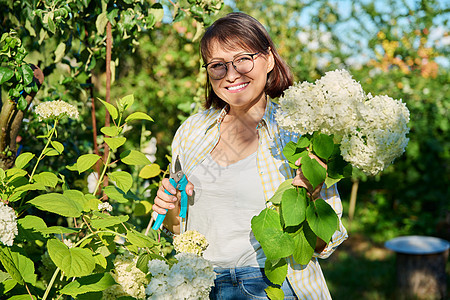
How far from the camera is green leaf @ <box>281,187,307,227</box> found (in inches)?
54.4

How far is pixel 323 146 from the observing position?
140 cm

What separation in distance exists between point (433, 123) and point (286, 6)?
2.20 metres

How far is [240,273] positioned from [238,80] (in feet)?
2.40

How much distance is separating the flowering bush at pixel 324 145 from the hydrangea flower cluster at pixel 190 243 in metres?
0.25

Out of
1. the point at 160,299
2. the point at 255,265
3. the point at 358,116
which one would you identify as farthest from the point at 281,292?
the point at 358,116

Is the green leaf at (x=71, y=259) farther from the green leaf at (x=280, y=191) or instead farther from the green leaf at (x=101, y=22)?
the green leaf at (x=101, y=22)

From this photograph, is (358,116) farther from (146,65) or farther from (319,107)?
(146,65)

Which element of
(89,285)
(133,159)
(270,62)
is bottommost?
(89,285)

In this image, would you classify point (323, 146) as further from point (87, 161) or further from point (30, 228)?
point (30, 228)

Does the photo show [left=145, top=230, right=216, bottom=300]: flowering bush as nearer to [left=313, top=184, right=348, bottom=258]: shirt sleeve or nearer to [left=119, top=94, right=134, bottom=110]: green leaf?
[left=313, top=184, right=348, bottom=258]: shirt sleeve

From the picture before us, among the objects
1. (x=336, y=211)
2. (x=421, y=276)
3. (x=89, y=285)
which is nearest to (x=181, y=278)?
(x=89, y=285)

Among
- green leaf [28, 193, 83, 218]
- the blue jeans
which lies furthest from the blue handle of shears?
green leaf [28, 193, 83, 218]

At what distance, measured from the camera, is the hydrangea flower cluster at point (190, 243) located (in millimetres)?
1542

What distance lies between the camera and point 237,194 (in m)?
1.70
